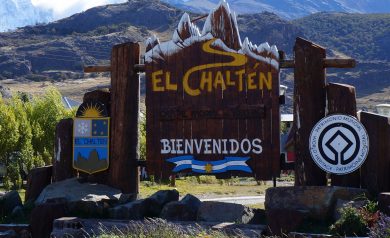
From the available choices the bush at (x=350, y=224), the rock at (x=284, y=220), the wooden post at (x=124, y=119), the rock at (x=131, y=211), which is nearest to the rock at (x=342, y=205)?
the bush at (x=350, y=224)

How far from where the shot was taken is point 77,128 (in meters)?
13.3

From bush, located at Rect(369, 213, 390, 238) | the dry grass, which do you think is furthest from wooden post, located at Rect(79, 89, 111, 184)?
the dry grass

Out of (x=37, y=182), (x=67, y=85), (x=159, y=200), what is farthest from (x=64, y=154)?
(x=67, y=85)

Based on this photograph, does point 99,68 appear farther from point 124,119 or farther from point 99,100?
point 124,119

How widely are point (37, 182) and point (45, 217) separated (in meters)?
1.97

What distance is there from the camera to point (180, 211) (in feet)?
37.7

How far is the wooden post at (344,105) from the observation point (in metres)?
11.2

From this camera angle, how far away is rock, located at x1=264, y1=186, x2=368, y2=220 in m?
10.5

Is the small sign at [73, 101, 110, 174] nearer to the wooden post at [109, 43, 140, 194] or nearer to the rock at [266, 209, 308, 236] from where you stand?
the wooden post at [109, 43, 140, 194]

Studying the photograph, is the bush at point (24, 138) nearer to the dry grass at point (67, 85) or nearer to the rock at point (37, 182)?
the rock at point (37, 182)

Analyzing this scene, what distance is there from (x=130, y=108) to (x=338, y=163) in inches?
159

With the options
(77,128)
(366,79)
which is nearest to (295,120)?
(77,128)

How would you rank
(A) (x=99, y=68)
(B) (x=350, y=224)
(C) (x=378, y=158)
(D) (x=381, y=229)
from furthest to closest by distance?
(A) (x=99, y=68), (C) (x=378, y=158), (B) (x=350, y=224), (D) (x=381, y=229)

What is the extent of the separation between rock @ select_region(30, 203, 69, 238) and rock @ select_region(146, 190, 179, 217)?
4.74ft
